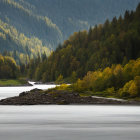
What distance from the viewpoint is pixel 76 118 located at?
2005 inches

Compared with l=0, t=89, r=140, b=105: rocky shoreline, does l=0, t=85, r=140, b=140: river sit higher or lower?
lower

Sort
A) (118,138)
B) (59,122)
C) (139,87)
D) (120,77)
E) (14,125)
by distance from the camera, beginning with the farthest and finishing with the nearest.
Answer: (120,77)
(139,87)
(59,122)
(14,125)
(118,138)

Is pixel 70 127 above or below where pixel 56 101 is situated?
below

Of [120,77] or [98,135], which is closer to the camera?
[98,135]

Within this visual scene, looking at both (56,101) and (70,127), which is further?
(56,101)

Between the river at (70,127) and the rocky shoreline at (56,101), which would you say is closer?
the river at (70,127)

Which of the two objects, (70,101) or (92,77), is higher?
(92,77)

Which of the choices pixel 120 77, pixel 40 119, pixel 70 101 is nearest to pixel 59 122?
pixel 40 119

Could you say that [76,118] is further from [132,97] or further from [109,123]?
[132,97]

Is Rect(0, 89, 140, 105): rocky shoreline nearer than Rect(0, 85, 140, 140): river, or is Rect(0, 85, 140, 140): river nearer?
Rect(0, 85, 140, 140): river

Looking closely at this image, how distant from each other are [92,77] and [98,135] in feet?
305

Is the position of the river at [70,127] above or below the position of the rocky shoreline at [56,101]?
below

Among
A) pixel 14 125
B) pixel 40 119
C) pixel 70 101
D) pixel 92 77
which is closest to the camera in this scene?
pixel 14 125

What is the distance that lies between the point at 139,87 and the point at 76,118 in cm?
3739
